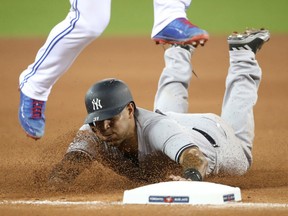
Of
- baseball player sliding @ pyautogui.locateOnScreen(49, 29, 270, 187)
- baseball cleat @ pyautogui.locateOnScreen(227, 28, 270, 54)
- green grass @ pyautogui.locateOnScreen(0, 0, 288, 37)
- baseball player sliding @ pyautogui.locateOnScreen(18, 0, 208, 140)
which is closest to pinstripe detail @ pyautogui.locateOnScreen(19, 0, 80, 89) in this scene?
baseball player sliding @ pyautogui.locateOnScreen(18, 0, 208, 140)

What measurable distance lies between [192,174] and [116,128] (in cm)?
58

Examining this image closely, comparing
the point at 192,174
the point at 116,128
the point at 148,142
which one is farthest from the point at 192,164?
the point at 116,128

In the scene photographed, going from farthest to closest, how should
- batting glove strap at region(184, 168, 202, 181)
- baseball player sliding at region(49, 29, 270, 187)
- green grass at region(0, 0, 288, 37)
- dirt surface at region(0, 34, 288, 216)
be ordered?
green grass at region(0, 0, 288, 37)
baseball player sliding at region(49, 29, 270, 187)
batting glove strap at region(184, 168, 202, 181)
dirt surface at region(0, 34, 288, 216)

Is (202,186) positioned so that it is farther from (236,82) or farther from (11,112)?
(11,112)

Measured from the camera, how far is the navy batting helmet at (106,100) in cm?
544

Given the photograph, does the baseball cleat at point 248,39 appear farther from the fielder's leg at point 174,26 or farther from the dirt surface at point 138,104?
the fielder's leg at point 174,26

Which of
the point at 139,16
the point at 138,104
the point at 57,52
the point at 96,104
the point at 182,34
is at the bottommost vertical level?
the point at 139,16

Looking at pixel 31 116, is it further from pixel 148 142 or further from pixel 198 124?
pixel 198 124

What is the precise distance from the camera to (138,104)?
10.7m

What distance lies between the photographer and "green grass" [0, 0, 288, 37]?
18391mm

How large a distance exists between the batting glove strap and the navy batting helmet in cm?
59

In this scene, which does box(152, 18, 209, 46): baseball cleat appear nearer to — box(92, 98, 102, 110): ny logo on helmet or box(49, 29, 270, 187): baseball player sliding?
box(49, 29, 270, 187): baseball player sliding

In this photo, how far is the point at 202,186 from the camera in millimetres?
4992

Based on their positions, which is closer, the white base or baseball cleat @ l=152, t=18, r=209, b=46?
the white base
